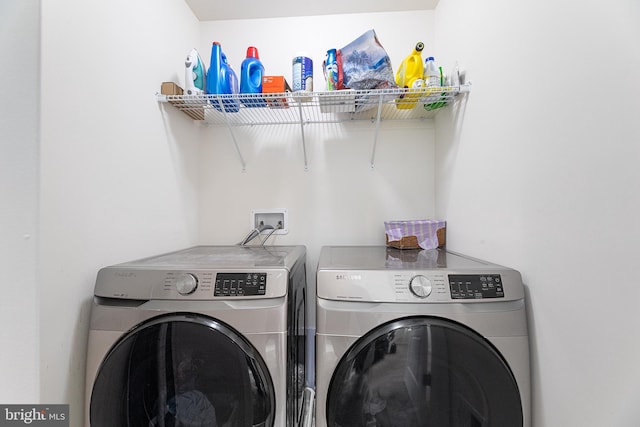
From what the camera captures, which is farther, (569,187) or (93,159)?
(93,159)

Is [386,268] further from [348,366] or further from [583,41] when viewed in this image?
[583,41]

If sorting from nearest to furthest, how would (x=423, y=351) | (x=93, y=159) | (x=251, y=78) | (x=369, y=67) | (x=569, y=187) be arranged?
(x=569, y=187), (x=423, y=351), (x=93, y=159), (x=369, y=67), (x=251, y=78)

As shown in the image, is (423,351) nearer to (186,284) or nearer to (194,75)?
(186,284)

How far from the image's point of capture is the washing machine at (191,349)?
0.79 m

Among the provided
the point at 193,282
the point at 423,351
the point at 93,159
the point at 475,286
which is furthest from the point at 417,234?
the point at 93,159

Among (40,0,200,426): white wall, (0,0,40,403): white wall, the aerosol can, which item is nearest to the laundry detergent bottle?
the aerosol can

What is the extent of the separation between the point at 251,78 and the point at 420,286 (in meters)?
1.25

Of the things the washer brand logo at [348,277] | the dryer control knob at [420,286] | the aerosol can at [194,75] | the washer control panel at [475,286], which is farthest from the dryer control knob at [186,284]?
the aerosol can at [194,75]

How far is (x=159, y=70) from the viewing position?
126 centimetres

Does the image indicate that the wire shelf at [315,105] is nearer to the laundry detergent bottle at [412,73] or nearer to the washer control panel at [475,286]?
the laundry detergent bottle at [412,73]

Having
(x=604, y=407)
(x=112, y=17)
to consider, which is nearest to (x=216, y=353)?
(x=604, y=407)

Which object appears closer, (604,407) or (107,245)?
(604,407)

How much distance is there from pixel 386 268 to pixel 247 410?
0.61 m

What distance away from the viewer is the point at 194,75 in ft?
4.16
